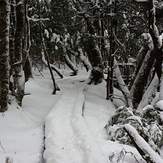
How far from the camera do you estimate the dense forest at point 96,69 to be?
6.66 metres

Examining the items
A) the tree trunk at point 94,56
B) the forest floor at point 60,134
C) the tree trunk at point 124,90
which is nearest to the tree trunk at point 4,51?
the forest floor at point 60,134

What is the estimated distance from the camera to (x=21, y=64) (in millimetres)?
9891

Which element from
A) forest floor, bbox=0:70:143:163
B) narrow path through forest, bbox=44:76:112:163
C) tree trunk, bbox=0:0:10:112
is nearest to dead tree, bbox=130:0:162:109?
forest floor, bbox=0:70:143:163

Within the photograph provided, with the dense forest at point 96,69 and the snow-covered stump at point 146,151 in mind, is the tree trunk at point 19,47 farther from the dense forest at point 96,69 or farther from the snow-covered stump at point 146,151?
the snow-covered stump at point 146,151

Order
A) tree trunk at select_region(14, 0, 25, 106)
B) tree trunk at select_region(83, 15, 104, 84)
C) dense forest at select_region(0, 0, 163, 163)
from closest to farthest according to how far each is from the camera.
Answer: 1. dense forest at select_region(0, 0, 163, 163)
2. tree trunk at select_region(14, 0, 25, 106)
3. tree trunk at select_region(83, 15, 104, 84)

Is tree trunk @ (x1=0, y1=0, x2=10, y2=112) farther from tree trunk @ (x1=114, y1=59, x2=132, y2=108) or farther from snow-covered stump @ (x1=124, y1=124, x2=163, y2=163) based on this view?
tree trunk @ (x1=114, y1=59, x2=132, y2=108)

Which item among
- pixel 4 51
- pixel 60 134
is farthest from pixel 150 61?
pixel 60 134

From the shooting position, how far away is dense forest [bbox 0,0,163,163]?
6.66 m

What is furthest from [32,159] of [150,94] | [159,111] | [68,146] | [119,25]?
[119,25]

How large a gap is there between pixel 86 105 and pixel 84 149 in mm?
5294

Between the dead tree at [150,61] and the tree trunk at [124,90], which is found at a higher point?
the dead tree at [150,61]

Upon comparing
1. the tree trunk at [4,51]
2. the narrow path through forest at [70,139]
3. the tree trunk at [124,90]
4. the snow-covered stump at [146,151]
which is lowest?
the tree trunk at [124,90]

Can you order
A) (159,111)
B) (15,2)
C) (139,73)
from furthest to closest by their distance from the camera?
1. (139,73)
2. (15,2)
3. (159,111)

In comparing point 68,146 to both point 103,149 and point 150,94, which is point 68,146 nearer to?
point 103,149
